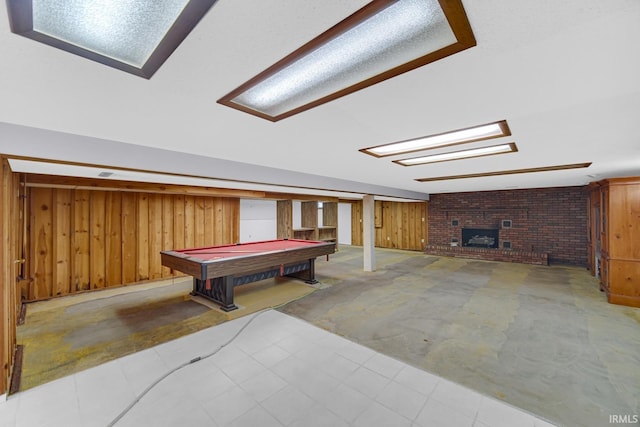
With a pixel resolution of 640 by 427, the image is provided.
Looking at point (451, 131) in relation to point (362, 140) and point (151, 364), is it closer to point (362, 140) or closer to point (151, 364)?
point (362, 140)

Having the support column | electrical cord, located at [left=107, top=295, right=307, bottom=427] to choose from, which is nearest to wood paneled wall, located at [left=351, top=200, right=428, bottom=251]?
the support column

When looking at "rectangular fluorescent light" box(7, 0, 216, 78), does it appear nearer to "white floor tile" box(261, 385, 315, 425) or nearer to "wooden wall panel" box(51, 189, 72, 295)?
"white floor tile" box(261, 385, 315, 425)

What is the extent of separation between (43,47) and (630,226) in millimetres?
6512

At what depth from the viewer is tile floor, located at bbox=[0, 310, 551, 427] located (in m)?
1.81

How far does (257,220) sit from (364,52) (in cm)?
774

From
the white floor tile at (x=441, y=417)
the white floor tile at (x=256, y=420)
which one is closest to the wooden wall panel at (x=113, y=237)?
the white floor tile at (x=256, y=420)

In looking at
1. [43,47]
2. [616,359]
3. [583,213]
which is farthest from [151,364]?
[583,213]

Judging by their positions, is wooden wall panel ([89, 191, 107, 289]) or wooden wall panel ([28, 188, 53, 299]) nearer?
wooden wall panel ([28, 188, 53, 299])

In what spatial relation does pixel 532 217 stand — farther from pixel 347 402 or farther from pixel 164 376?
pixel 164 376

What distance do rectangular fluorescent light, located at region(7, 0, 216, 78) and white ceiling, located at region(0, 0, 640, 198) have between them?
0.14 ft

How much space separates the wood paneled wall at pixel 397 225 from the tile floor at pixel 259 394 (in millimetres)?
7572

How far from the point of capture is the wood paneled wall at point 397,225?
31.3ft

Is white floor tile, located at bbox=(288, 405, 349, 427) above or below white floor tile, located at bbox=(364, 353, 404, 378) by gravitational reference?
below

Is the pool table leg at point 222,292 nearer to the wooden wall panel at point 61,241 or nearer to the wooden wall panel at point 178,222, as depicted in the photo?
the wooden wall panel at point 178,222
